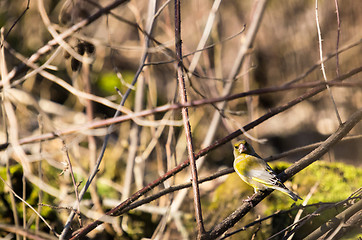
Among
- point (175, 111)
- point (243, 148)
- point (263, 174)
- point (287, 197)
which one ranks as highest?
point (175, 111)

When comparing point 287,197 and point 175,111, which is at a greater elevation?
point 175,111

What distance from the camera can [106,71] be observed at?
7.19 meters

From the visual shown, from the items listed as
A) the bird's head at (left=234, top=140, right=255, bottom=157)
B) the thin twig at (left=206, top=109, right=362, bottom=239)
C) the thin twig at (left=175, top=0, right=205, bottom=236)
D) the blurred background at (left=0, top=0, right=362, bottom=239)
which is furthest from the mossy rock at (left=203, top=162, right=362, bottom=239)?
the thin twig at (left=175, top=0, right=205, bottom=236)

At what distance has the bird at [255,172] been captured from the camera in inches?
90.0

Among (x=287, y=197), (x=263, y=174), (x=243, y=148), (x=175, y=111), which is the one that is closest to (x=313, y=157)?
(x=263, y=174)

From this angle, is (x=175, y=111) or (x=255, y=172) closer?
(x=255, y=172)

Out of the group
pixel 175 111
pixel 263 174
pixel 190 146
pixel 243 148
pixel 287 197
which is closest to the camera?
pixel 190 146

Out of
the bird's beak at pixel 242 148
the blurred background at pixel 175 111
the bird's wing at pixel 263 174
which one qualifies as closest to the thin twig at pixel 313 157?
the bird's wing at pixel 263 174

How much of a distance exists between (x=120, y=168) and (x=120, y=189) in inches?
43.2

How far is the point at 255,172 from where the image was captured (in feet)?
8.19

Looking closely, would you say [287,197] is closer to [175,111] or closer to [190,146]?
[175,111]

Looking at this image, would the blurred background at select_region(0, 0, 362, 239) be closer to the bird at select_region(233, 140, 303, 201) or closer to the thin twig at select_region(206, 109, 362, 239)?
the bird at select_region(233, 140, 303, 201)

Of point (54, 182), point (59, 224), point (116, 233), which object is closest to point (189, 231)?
point (116, 233)

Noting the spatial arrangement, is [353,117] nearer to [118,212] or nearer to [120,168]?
[118,212]
